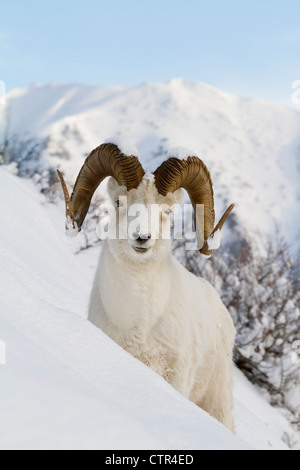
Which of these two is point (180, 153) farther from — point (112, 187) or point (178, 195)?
point (112, 187)

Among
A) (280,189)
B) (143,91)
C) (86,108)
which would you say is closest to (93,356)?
(280,189)

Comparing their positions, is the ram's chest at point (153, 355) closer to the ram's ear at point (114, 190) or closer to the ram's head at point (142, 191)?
A: the ram's head at point (142, 191)

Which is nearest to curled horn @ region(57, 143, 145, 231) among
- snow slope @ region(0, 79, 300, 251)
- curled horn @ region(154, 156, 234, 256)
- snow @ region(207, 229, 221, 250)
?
curled horn @ region(154, 156, 234, 256)

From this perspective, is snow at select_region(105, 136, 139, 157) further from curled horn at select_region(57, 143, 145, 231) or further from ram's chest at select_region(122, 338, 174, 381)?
ram's chest at select_region(122, 338, 174, 381)

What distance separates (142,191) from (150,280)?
2.85ft

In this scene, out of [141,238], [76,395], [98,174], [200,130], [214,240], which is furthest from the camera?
[200,130]

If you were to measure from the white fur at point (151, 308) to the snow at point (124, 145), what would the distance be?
0.99 ft

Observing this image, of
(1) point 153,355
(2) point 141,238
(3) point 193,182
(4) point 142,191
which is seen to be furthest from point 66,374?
(3) point 193,182

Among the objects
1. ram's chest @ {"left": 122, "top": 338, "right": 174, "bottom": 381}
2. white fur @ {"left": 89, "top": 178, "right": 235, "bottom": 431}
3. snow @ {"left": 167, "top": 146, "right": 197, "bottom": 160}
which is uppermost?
snow @ {"left": 167, "top": 146, "right": 197, "bottom": 160}

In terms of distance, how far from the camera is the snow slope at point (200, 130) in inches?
2886

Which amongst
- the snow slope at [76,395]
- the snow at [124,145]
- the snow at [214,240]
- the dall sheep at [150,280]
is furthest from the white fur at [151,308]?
the snow slope at [76,395]

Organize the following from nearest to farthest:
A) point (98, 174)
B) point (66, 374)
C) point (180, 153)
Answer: point (66, 374), point (180, 153), point (98, 174)

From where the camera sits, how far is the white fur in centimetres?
429

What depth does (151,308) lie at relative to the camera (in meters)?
4.39
